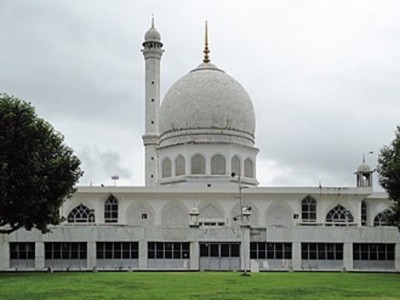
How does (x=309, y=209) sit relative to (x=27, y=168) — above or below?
below

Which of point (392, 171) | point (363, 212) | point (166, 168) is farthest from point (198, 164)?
point (392, 171)

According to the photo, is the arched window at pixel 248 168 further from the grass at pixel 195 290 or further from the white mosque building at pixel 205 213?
the grass at pixel 195 290

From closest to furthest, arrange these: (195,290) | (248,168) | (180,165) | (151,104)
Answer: (195,290)
(180,165)
(248,168)
(151,104)

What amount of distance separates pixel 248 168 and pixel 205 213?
7.23 meters

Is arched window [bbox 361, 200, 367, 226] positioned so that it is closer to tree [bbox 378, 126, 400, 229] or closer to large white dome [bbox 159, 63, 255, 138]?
large white dome [bbox 159, 63, 255, 138]

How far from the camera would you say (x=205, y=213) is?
220 feet

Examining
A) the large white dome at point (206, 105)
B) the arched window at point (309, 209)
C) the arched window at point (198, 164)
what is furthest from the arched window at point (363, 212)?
the arched window at point (198, 164)

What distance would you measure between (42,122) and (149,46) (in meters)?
37.9

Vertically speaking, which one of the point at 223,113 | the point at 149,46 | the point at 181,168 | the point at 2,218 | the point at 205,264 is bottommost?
the point at 205,264

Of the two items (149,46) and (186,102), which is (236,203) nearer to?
(186,102)

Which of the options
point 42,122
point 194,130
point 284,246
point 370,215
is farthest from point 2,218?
point 370,215

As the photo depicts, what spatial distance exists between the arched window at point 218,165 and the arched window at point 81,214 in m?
12.4

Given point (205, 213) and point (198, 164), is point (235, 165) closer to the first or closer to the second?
point (198, 164)

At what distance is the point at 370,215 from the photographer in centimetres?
6975
